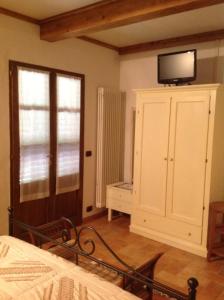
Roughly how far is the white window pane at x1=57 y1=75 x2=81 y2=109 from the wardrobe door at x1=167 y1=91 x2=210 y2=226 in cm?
131

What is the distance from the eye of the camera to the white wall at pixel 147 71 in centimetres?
374

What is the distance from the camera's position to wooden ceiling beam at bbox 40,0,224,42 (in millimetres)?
2338

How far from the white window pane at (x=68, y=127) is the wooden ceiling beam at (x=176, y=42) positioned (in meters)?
1.38

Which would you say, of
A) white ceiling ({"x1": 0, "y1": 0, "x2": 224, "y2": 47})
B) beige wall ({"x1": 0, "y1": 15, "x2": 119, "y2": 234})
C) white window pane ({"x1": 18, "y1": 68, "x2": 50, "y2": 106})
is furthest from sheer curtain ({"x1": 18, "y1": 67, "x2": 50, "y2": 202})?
white ceiling ({"x1": 0, "y1": 0, "x2": 224, "y2": 47})

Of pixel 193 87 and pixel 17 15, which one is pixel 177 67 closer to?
pixel 193 87

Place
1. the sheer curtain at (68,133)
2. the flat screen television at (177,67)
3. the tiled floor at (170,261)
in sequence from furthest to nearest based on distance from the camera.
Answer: the sheer curtain at (68,133)
the flat screen television at (177,67)
the tiled floor at (170,261)

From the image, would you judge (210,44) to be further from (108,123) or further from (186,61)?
(108,123)

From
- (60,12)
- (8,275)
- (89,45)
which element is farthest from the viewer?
(89,45)

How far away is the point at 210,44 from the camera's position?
12.4 ft

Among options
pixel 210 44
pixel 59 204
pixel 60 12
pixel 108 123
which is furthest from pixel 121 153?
pixel 60 12

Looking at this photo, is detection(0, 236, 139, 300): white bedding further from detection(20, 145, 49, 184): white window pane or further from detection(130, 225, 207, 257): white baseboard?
detection(130, 225, 207, 257): white baseboard

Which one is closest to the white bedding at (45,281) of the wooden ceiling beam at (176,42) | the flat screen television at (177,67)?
the flat screen television at (177,67)

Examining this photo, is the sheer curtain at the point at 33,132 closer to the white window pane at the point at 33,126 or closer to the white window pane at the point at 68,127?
the white window pane at the point at 33,126

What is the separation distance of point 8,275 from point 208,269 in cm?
225
